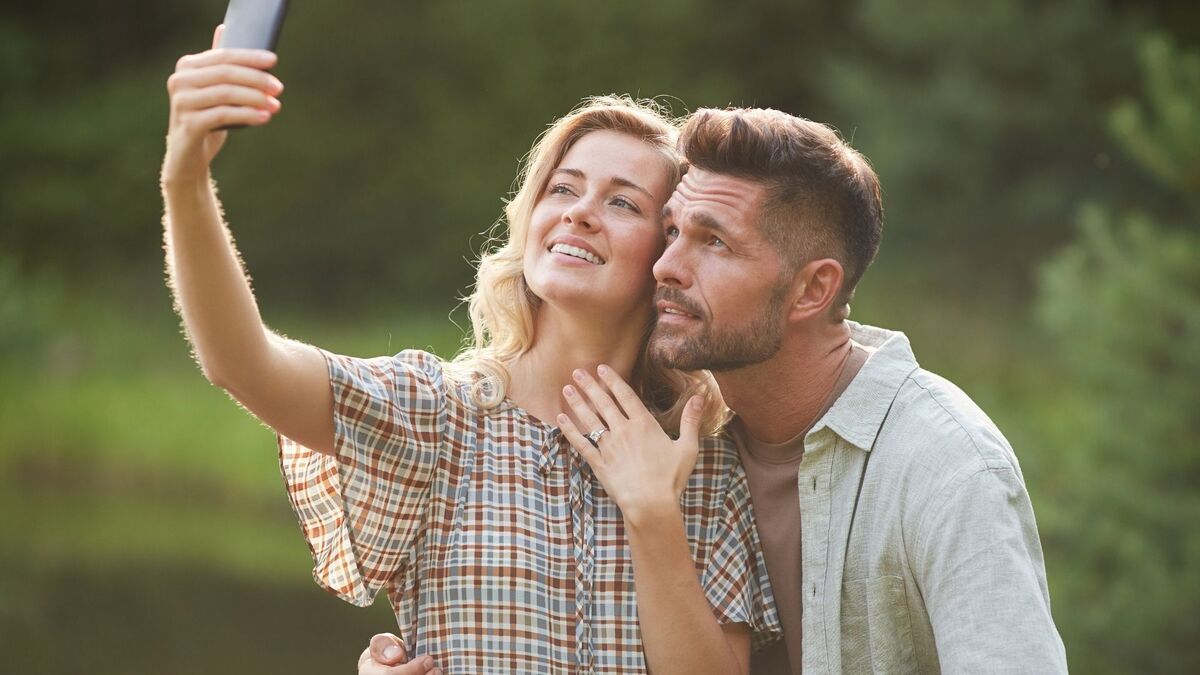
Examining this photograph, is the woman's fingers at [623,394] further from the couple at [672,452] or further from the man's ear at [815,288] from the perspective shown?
the man's ear at [815,288]

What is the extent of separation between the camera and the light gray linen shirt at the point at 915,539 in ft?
7.58

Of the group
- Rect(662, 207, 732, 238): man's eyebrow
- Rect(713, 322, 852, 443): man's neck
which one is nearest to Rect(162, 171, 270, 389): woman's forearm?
Rect(662, 207, 732, 238): man's eyebrow

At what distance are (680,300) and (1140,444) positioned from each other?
6.46 metres

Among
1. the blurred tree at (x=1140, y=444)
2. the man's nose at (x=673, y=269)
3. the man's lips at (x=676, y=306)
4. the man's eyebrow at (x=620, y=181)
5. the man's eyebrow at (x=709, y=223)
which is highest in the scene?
the blurred tree at (x=1140, y=444)

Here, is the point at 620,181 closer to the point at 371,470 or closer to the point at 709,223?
the point at 709,223

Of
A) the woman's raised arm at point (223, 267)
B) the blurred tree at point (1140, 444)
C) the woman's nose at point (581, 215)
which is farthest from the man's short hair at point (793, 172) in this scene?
the blurred tree at point (1140, 444)

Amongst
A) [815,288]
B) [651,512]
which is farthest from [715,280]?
[651,512]

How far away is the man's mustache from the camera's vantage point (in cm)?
261

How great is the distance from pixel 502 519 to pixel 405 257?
514 inches

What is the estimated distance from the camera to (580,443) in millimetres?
2531

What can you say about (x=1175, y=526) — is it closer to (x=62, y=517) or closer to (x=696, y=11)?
(x=696, y=11)

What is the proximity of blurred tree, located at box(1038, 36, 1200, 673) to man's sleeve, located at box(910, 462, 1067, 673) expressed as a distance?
6.05 meters

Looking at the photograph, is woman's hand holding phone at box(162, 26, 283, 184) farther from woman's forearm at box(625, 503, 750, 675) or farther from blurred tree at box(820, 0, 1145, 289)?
blurred tree at box(820, 0, 1145, 289)

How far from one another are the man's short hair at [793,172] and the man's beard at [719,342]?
10 cm
